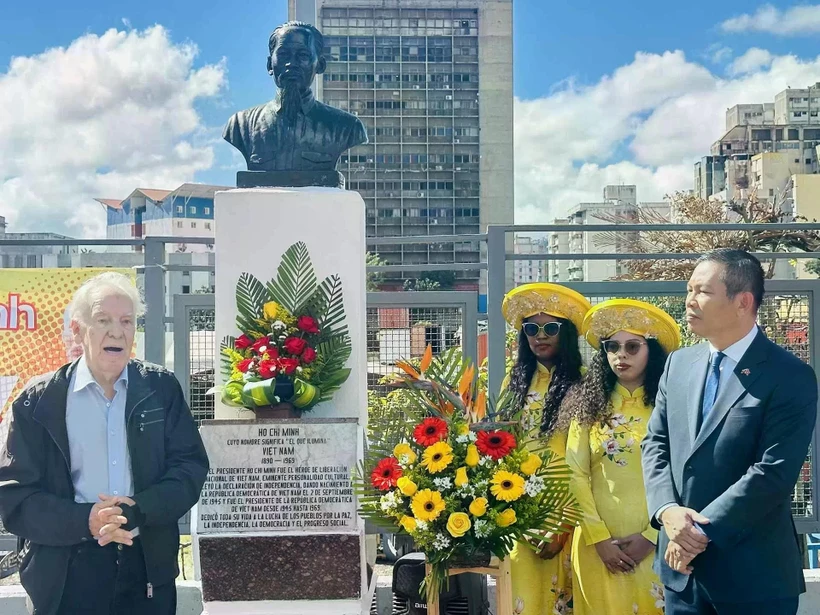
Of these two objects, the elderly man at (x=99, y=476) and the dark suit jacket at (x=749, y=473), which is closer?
the dark suit jacket at (x=749, y=473)

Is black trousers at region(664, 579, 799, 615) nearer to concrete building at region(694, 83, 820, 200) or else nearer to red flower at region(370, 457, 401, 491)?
red flower at region(370, 457, 401, 491)

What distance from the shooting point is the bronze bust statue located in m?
4.23

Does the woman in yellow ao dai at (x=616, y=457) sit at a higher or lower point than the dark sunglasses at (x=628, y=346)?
lower

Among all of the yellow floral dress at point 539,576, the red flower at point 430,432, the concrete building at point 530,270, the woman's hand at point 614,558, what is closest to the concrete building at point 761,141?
the concrete building at point 530,270

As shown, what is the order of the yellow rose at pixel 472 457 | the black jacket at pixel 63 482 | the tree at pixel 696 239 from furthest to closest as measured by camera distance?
the tree at pixel 696 239 < the yellow rose at pixel 472 457 < the black jacket at pixel 63 482

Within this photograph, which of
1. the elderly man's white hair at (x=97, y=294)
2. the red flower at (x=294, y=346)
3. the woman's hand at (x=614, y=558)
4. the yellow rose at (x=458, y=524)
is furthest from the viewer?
the red flower at (x=294, y=346)

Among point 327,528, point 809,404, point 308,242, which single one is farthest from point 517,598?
point 308,242

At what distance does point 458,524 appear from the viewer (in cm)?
316

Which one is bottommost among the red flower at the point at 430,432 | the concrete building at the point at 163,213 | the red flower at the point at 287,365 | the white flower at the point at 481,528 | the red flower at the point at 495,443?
the white flower at the point at 481,528

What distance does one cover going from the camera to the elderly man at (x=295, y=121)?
4.23 m

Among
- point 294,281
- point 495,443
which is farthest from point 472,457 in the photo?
point 294,281

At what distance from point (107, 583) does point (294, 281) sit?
1.61 metres

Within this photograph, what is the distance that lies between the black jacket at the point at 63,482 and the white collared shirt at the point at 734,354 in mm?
1819

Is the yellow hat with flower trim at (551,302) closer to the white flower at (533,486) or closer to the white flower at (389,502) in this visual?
the white flower at (533,486)
